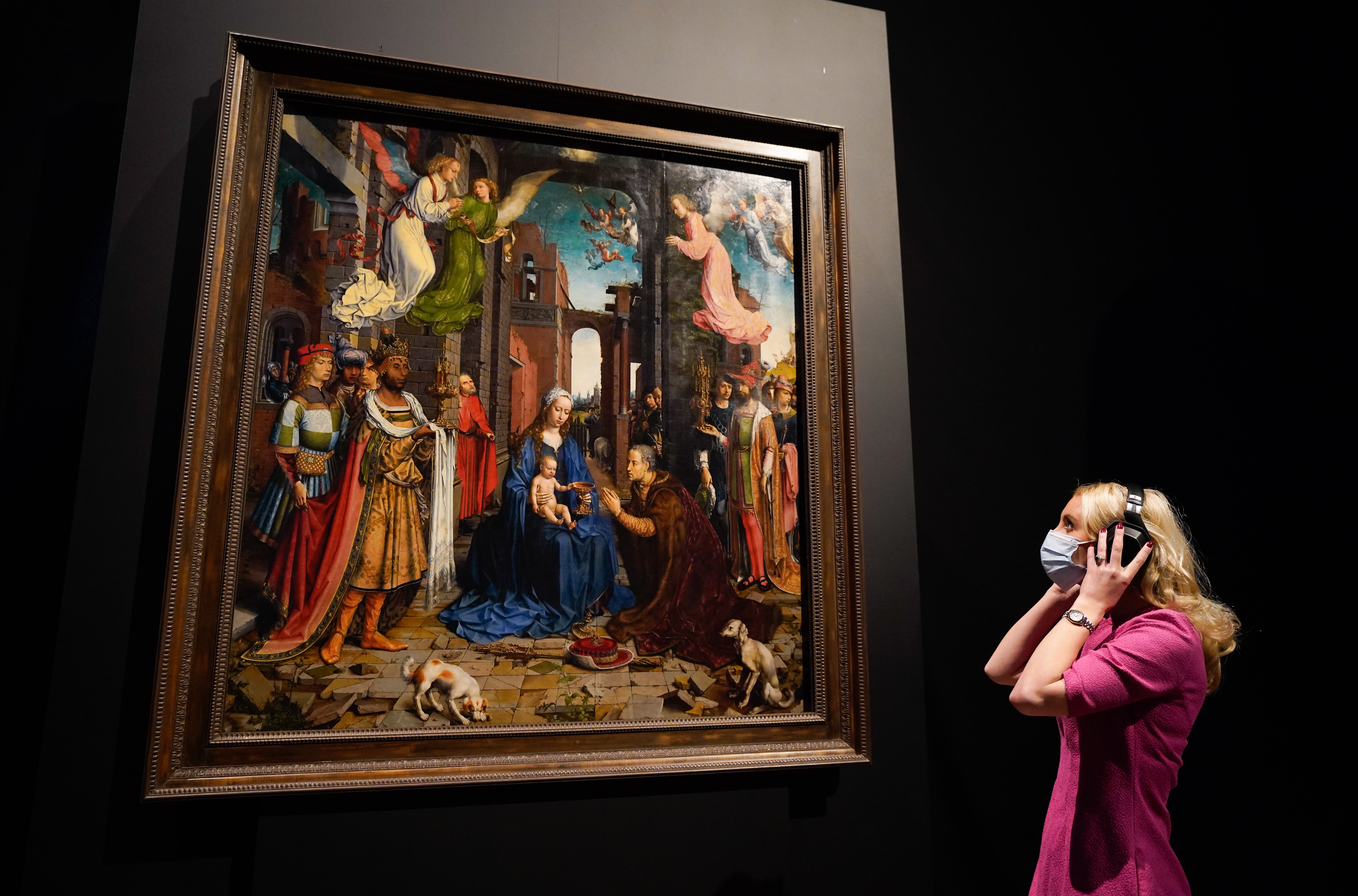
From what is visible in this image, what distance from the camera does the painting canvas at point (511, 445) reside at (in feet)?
9.07

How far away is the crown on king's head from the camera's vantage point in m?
2.89

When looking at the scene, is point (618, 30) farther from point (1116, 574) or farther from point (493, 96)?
point (1116, 574)

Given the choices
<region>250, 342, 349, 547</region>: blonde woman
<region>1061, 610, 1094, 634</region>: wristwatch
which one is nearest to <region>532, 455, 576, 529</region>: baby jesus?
<region>250, 342, 349, 547</region>: blonde woman

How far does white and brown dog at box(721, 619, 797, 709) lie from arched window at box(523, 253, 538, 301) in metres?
1.65

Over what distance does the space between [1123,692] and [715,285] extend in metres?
2.20

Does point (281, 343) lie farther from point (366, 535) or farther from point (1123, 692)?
point (1123, 692)

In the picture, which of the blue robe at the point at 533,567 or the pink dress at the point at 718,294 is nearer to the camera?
the blue robe at the point at 533,567

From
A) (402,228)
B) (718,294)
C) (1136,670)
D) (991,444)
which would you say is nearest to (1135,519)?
(1136,670)

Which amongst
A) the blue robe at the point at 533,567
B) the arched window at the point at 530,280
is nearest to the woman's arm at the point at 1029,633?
the blue robe at the point at 533,567

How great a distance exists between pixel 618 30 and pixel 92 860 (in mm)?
3920

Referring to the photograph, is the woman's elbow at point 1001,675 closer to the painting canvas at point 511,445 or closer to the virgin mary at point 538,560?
the painting canvas at point 511,445

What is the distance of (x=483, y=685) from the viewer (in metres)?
2.84

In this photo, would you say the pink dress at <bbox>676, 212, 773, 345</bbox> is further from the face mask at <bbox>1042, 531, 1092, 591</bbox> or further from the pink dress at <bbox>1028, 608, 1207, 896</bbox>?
the pink dress at <bbox>1028, 608, 1207, 896</bbox>

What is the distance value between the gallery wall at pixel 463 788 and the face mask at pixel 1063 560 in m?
0.73
